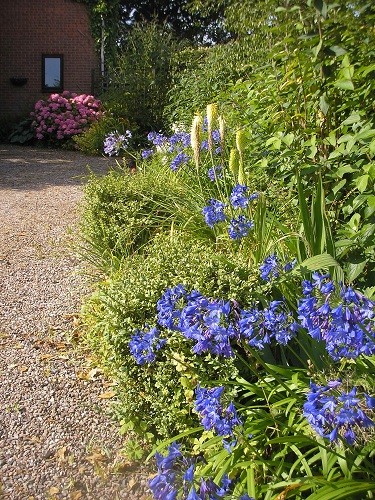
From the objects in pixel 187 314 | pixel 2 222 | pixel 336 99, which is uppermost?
pixel 336 99

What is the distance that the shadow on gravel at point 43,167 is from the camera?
10414 mm

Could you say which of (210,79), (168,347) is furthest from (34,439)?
(210,79)

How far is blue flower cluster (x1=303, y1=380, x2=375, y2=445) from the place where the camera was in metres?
1.62

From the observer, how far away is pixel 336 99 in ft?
12.3

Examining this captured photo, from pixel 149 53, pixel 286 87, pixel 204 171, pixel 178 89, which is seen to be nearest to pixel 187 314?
pixel 286 87

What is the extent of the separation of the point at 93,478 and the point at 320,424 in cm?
134

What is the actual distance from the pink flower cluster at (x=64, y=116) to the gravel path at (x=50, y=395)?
9785 mm

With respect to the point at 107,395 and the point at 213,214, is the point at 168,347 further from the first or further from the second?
the point at 213,214

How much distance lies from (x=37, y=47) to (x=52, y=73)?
88 cm

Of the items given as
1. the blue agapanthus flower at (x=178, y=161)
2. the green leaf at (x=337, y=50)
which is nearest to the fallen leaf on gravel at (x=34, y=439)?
the green leaf at (x=337, y=50)

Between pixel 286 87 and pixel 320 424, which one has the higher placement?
pixel 286 87

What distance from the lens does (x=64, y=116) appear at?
1627cm

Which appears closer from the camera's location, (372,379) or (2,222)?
(372,379)

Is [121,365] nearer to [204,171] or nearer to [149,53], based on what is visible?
[204,171]
